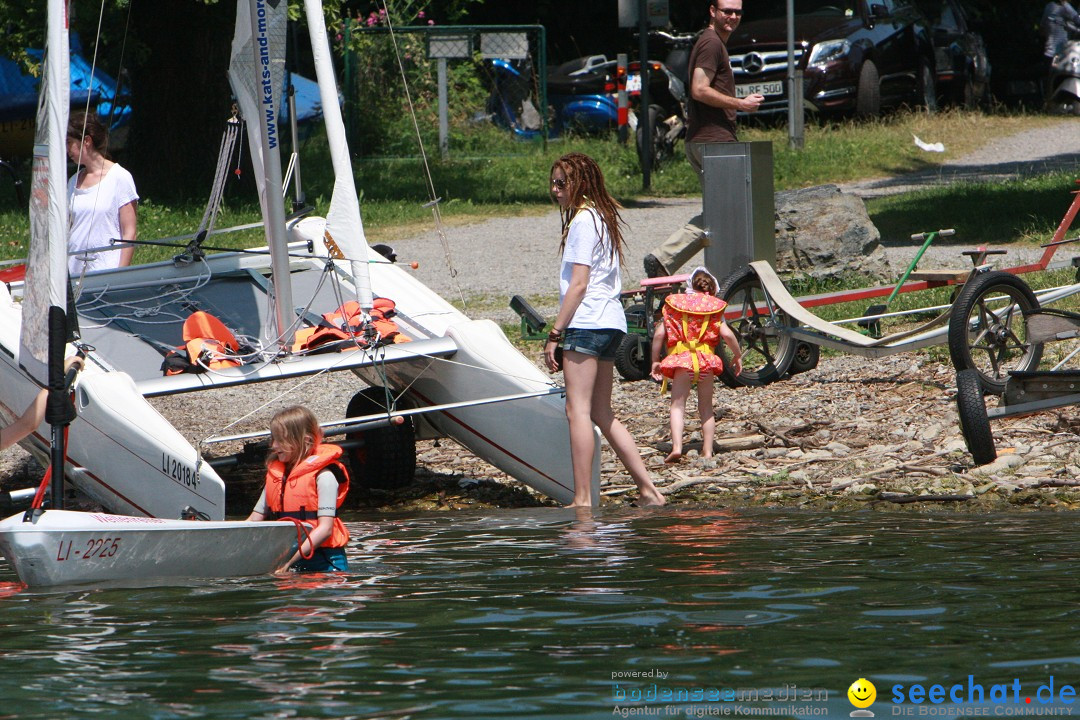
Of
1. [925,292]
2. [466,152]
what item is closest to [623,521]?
[925,292]

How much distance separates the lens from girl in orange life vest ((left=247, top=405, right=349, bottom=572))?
6.39 m

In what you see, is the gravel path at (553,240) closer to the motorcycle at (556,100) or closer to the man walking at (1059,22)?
the man walking at (1059,22)

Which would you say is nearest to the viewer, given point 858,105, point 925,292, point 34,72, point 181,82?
point 925,292

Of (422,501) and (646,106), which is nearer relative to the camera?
(422,501)

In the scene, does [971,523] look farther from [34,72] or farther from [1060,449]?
[34,72]

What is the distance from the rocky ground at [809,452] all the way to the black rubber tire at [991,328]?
39 centimetres

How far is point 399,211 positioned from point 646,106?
337cm

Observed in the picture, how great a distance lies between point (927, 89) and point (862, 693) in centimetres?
→ 1873

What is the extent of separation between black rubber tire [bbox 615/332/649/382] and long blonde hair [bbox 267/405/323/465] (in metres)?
3.96

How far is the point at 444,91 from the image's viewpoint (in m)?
20.5

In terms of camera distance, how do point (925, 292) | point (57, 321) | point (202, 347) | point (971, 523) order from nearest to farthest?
1. point (57, 321)
2. point (971, 523)
3. point (202, 347)
4. point (925, 292)

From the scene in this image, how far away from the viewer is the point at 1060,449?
316 inches

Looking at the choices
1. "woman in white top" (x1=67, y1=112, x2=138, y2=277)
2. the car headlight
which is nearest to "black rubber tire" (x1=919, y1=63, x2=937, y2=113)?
the car headlight

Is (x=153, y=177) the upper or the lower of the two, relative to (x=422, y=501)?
upper
